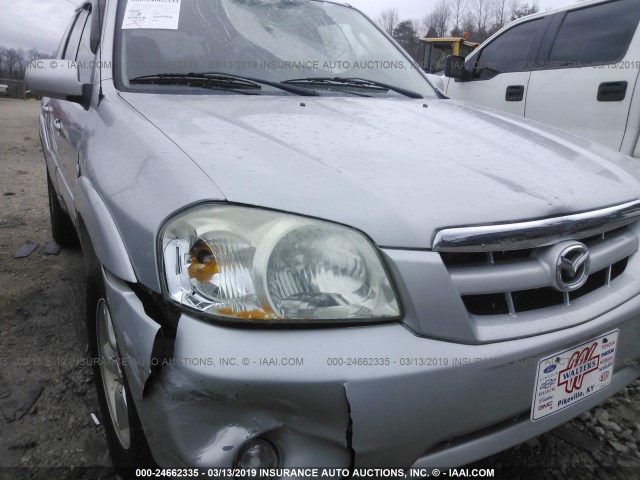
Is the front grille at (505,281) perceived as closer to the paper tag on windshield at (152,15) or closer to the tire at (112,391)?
the tire at (112,391)

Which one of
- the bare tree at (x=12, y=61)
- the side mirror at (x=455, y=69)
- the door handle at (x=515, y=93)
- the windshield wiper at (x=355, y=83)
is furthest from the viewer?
the bare tree at (x=12, y=61)

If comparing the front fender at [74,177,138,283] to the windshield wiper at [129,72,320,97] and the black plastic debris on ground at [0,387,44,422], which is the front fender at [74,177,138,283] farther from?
the black plastic debris on ground at [0,387,44,422]

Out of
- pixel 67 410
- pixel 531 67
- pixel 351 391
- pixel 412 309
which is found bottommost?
pixel 67 410

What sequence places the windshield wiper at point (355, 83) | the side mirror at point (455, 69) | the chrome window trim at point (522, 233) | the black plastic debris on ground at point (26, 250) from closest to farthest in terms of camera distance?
the chrome window trim at point (522, 233), the windshield wiper at point (355, 83), the black plastic debris on ground at point (26, 250), the side mirror at point (455, 69)

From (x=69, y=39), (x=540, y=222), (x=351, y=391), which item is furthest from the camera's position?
(x=69, y=39)

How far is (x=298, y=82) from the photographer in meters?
2.14

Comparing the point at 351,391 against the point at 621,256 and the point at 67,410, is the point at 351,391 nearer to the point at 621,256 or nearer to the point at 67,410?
the point at 621,256

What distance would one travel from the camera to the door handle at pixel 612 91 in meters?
3.58

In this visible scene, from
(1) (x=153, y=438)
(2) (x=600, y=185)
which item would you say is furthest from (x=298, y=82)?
(1) (x=153, y=438)

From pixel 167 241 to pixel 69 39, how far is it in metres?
3.13

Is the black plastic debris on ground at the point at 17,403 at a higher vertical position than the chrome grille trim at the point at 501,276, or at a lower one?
lower

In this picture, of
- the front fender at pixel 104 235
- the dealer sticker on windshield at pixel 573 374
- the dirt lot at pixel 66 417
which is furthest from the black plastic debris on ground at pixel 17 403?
the dealer sticker on windshield at pixel 573 374

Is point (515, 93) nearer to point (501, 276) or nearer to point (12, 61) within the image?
point (501, 276)

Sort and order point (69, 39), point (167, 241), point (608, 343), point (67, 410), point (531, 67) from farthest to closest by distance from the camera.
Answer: point (531, 67)
point (69, 39)
point (67, 410)
point (608, 343)
point (167, 241)
